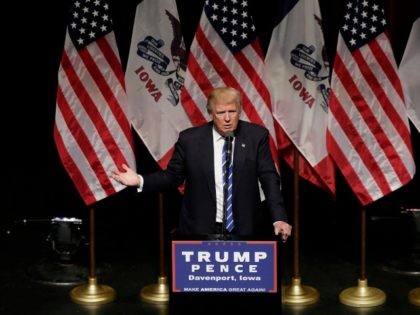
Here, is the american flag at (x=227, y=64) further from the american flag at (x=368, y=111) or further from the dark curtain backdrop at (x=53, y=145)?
the dark curtain backdrop at (x=53, y=145)

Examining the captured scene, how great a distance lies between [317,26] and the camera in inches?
192

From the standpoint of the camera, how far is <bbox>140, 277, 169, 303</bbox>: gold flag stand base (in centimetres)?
501

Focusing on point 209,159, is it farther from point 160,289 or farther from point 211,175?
point 160,289

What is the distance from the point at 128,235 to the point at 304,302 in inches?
87.3

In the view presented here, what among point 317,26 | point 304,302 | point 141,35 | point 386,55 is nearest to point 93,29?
point 141,35

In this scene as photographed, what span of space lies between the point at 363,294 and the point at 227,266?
1752mm

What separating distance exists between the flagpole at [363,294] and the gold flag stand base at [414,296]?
0.17m

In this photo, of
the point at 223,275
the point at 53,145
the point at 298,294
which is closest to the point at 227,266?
the point at 223,275

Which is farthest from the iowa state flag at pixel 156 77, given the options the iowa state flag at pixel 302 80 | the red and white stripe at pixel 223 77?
the iowa state flag at pixel 302 80

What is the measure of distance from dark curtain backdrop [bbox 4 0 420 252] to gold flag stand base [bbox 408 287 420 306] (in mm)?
1635

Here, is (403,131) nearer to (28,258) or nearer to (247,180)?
(247,180)

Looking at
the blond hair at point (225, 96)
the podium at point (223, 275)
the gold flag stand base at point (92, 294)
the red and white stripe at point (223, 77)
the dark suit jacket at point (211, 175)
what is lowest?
the gold flag stand base at point (92, 294)

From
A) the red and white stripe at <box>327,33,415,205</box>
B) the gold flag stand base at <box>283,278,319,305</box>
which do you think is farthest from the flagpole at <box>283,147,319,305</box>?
the red and white stripe at <box>327,33,415,205</box>

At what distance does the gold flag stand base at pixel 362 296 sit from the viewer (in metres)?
4.89
